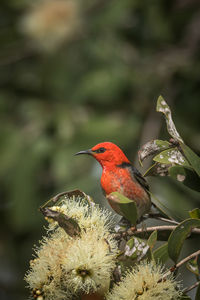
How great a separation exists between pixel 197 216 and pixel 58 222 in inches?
17.6

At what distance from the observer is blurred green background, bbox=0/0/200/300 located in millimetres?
3682

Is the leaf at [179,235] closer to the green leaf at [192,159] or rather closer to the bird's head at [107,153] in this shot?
the green leaf at [192,159]

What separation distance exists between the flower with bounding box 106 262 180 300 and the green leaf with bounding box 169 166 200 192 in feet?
0.96

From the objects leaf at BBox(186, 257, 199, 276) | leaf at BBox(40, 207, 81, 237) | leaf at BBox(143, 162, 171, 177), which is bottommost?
leaf at BBox(186, 257, 199, 276)

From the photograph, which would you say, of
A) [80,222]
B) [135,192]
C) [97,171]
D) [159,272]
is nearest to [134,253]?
[159,272]

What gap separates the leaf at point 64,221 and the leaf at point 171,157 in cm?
34

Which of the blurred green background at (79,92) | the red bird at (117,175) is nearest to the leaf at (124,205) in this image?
the red bird at (117,175)

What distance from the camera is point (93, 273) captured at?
1.57 m

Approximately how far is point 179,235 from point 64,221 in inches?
14.2

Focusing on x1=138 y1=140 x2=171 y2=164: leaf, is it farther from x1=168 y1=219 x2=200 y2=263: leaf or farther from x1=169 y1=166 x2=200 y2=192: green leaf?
x1=168 y1=219 x2=200 y2=263: leaf

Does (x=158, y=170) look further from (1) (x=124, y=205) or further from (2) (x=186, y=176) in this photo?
(1) (x=124, y=205)

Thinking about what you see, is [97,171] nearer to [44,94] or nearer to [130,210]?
[44,94]

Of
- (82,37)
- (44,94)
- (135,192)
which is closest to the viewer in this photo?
(135,192)

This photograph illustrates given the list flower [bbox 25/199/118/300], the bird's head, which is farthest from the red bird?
flower [bbox 25/199/118/300]
